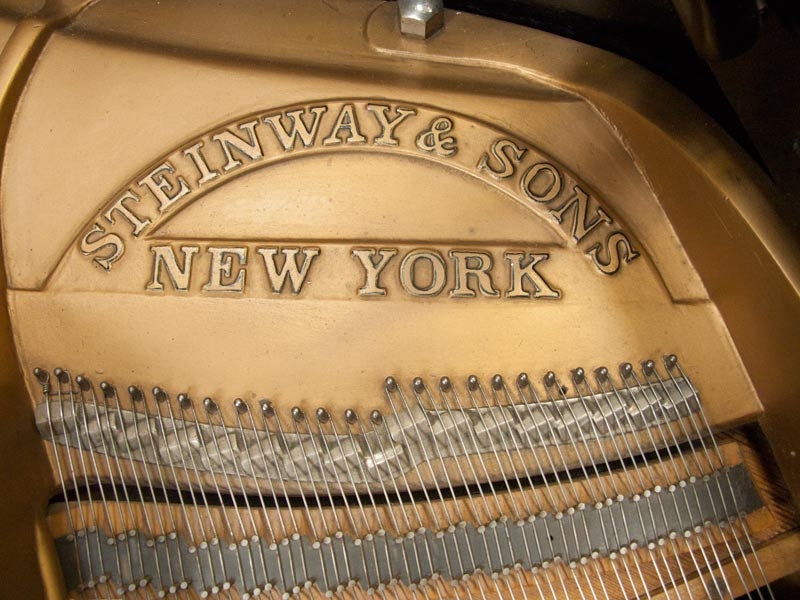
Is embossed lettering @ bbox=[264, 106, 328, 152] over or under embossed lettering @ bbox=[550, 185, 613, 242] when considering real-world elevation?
over

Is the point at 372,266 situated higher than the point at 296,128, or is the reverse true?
the point at 296,128

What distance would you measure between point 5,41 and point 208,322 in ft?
2.18

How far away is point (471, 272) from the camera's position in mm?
1467

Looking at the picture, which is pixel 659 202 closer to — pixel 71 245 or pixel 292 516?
pixel 292 516

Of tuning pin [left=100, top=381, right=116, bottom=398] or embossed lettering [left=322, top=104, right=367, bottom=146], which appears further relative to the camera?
embossed lettering [left=322, top=104, right=367, bottom=146]

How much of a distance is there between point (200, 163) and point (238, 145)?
80 millimetres

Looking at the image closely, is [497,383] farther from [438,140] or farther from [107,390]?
[107,390]

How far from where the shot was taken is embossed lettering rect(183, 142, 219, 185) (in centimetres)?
147

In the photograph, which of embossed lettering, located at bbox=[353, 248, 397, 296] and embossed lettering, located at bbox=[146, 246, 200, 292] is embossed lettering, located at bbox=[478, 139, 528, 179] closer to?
embossed lettering, located at bbox=[353, 248, 397, 296]

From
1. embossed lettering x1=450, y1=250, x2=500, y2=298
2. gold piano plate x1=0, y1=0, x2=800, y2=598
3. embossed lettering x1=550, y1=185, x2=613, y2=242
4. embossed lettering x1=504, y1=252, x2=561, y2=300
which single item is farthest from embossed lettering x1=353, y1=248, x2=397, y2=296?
embossed lettering x1=550, y1=185, x2=613, y2=242

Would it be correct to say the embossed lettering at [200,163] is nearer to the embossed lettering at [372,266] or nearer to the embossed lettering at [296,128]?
the embossed lettering at [296,128]

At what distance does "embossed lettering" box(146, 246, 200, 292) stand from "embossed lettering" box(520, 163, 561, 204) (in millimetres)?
639

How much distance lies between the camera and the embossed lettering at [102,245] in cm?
143

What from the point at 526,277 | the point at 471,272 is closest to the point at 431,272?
the point at 471,272
